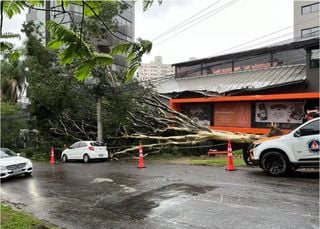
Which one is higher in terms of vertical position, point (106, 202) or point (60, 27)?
point (60, 27)

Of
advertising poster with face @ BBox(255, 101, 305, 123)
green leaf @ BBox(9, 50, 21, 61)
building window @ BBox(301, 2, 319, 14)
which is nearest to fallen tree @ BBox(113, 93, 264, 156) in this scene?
advertising poster with face @ BBox(255, 101, 305, 123)

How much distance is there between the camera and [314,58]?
22.4 metres

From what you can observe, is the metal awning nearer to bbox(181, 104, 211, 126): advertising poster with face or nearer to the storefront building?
the storefront building

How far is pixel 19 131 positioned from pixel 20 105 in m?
→ 5.98

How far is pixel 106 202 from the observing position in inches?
383

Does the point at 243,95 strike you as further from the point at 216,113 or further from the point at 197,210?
the point at 197,210

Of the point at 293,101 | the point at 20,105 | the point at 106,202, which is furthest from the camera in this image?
the point at 20,105

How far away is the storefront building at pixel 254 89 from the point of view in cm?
2244

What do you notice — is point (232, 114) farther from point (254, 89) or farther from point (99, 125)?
point (99, 125)

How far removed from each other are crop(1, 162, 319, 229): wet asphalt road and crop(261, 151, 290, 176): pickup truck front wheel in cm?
32

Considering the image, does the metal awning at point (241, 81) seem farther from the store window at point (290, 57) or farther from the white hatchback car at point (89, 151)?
the white hatchback car at point (89, 151)

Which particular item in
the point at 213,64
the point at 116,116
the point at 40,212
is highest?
the point at 213,64

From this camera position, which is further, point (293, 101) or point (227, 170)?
point (293, 101)

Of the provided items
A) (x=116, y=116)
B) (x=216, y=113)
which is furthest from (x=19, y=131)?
(x=216, y=113)
